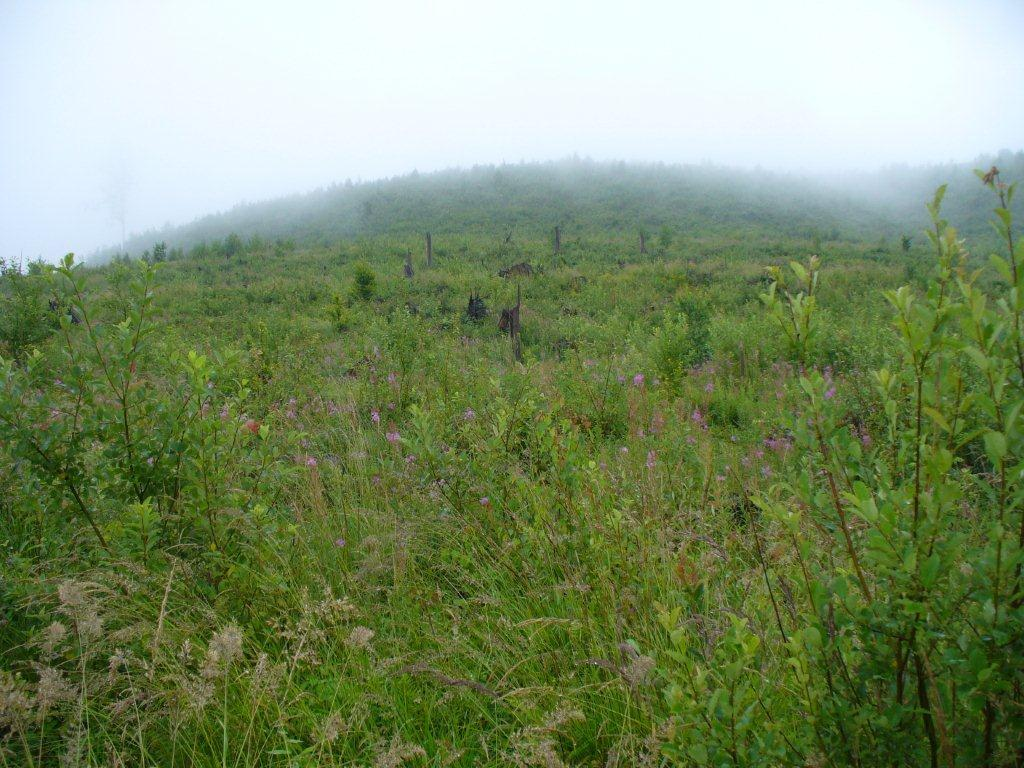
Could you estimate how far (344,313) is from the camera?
506 inches

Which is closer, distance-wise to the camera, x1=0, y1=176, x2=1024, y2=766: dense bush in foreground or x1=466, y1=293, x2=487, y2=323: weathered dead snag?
x1=0, y1=176, x2=1024, y2=766: dense bush in foreground

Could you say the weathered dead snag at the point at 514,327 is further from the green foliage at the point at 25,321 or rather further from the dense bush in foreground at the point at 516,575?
the green foliage at the point at 25,321

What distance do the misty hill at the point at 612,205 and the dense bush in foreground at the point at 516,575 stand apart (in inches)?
1112

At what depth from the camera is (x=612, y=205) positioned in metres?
44.6

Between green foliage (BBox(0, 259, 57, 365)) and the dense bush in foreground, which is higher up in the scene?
green foliage (BBox(0, 259, 57, 365))

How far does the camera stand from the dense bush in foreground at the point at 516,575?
3.10 ft

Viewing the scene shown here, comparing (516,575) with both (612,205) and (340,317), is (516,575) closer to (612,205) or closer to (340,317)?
(340,317)

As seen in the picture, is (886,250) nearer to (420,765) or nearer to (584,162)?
(420,765)

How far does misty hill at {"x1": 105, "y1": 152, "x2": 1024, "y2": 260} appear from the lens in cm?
3841

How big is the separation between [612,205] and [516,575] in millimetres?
45946

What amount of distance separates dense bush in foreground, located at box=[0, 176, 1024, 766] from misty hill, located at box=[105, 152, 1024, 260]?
92.6ft

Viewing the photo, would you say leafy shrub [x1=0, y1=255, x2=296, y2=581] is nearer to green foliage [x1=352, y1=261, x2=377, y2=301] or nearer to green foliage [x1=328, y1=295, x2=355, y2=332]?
green foliage [x1=328, y1=295, x2=355, y2=332]

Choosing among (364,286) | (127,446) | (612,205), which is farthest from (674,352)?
(612,205)

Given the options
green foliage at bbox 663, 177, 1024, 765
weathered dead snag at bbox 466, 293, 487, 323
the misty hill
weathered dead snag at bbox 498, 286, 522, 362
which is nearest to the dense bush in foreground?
green foliage at bbox 663, 177, 1024, 765
